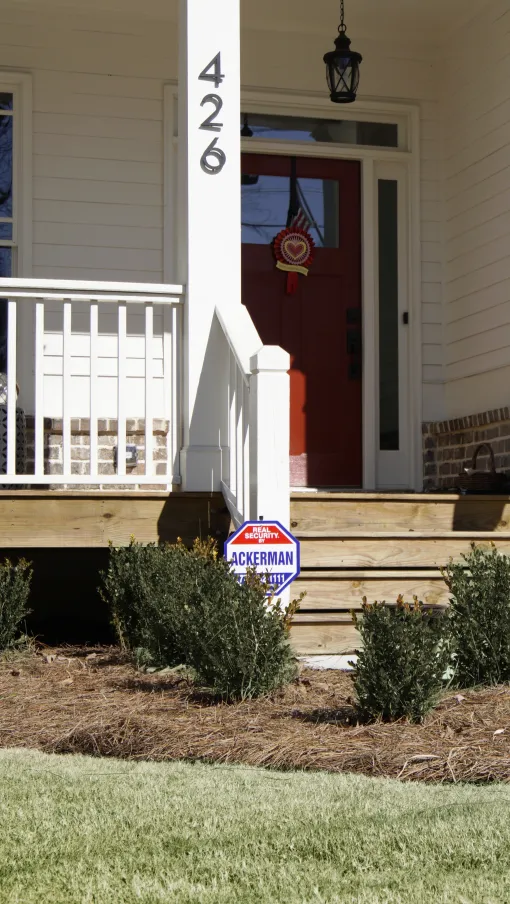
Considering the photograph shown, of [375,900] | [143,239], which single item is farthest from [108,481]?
[375,900]

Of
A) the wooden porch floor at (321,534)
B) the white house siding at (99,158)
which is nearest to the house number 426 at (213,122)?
the wooden porch floor at (321,534)

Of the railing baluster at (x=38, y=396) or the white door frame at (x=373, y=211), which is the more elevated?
the white door frame at (x=373, y=211)

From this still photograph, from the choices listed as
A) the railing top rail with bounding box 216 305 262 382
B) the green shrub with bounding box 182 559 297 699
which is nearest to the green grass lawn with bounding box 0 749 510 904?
the green shrub with bounding box 182 559 297 699

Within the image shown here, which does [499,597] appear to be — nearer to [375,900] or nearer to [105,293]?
[375,900]

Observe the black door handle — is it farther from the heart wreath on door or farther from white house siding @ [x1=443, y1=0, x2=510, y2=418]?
white house siding @ [x1=443, y1=0, x2=510, y2=418]

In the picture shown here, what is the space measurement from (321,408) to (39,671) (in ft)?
12.1

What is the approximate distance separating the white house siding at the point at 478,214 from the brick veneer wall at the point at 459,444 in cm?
13

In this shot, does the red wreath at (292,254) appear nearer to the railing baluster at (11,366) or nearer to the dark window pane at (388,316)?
the dark window pane at (388,316)

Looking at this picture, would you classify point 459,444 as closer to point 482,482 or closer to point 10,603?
point 482,482

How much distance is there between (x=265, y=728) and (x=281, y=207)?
17.2 feet

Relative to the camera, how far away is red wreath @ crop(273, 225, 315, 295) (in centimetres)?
830

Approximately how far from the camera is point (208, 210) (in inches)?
244

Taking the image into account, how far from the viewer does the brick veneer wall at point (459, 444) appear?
7520 millimetres

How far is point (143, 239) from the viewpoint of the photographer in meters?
7.95
